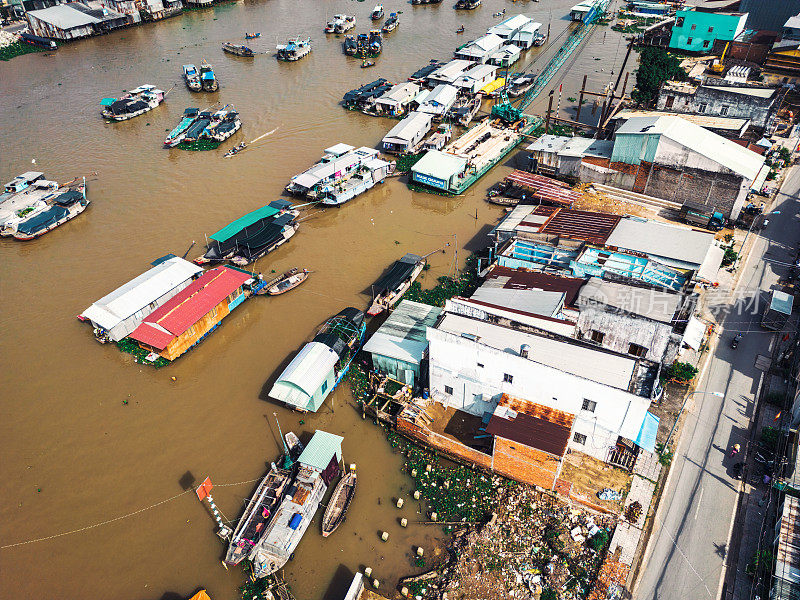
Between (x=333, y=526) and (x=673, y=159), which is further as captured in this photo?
(x=673, y=159)

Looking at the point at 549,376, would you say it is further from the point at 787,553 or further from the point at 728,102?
the point at 728,102

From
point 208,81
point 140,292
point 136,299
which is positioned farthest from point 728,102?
point 208,81

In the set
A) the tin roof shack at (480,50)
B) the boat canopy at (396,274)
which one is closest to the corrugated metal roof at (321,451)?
the boat canopy at (396,274)

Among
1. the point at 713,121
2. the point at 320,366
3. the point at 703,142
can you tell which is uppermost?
the point at 703,142

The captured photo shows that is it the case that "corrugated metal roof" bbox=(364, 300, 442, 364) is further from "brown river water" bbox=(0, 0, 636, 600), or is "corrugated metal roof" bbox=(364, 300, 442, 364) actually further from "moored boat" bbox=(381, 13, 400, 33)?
"moored boat" bbox=(381, 13, 400, 33)

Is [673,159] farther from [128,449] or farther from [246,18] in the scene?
[246,18]

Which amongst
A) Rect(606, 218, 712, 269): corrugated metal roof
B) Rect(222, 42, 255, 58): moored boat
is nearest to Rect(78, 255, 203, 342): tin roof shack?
Rect(606, 218, 712, 269): corrugated metal roof

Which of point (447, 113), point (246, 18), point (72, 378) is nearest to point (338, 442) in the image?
point (72, 378)
